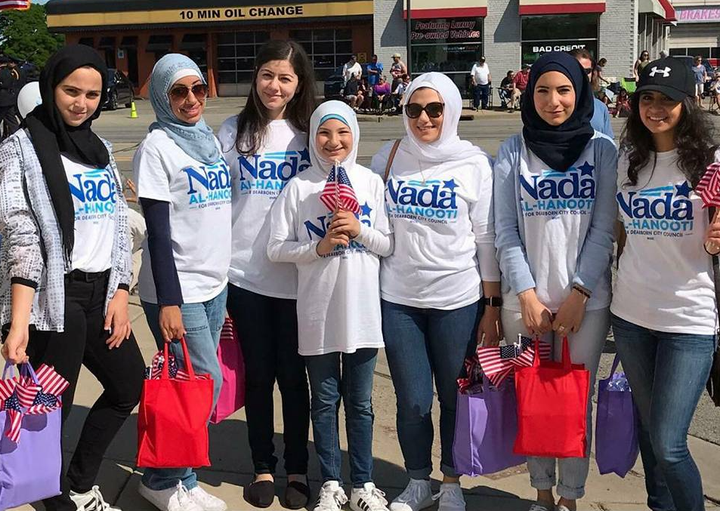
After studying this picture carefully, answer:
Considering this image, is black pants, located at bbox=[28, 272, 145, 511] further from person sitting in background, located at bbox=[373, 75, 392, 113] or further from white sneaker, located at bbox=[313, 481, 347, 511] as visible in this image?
person sitting in background, located at bbox=[373, 75, 392, 113]

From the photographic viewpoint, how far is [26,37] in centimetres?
7531

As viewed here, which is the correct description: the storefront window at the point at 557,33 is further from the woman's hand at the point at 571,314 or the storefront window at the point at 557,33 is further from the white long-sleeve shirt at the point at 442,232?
the woman's hand at the point at 571,314

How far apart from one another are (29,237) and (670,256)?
93.8 inches

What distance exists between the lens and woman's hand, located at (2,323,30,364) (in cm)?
312

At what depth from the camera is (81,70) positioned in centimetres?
327

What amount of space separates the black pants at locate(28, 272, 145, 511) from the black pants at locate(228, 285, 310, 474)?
1.68ft

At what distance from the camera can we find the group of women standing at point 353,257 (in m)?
3.20

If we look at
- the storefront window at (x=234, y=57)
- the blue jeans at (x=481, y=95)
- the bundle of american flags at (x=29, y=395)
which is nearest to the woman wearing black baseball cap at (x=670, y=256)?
the bundle of american flags at (x=29, y=395)

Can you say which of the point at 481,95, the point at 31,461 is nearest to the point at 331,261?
the point at 31,461

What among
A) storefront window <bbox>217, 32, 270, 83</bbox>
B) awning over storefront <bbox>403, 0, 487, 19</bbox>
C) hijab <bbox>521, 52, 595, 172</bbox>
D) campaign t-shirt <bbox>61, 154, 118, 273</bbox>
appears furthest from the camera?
storefront window <bbox>217, 32, 270, 83</bbox>

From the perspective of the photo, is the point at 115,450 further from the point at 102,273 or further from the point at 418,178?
the point at 418,178

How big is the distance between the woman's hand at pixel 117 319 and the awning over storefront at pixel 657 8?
107ft

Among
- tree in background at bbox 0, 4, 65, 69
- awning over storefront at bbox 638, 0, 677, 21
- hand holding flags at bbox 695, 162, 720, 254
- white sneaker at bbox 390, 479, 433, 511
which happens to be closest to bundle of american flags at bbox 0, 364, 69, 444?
white sneaker at bbox 390, 479, 433, 511

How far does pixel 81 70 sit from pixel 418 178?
1417 millimetres
